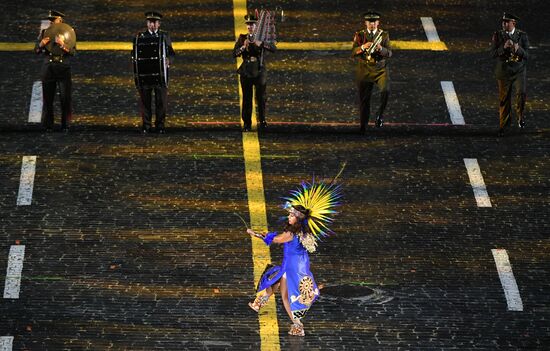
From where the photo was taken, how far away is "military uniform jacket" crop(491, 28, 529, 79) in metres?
34.0

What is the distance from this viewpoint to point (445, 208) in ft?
105

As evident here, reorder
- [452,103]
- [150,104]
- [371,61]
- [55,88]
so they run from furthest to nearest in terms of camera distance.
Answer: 1. [452,103]
2. [55,88]
3. [150,104]
4. [371,61]

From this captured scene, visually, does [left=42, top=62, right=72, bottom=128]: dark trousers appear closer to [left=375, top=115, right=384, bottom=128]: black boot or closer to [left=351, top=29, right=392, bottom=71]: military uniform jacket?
[left=351, top=29, right=392, bottom=71]: military uniform jacket

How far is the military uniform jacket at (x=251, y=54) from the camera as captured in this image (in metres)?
33.8

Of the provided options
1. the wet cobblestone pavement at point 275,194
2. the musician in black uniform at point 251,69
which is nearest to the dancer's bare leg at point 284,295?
the wet cobblestone pavement at point 275,194

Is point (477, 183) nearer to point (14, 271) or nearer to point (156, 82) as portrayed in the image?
point (156, 82)

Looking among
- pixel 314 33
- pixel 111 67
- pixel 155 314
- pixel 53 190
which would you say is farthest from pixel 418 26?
pixel 155 314

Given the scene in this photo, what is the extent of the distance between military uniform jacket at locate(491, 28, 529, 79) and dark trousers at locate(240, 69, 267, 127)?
13.2 feet

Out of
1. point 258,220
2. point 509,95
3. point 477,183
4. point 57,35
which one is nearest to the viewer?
point 258,220

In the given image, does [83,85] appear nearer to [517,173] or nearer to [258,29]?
[258,29]

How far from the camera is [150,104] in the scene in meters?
34.3

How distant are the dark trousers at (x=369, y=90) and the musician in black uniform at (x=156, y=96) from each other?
3.33m

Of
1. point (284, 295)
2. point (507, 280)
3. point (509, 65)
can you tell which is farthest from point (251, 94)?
point (284, 295)

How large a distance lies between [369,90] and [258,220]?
13.4 ft
